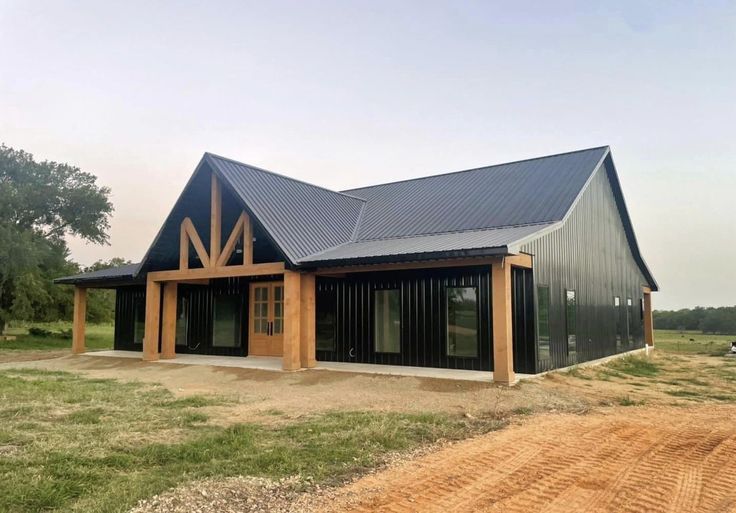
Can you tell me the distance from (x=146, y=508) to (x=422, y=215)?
1210 centimetres

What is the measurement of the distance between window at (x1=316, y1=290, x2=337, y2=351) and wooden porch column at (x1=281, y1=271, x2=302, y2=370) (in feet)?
6.18

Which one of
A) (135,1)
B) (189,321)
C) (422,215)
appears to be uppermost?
(135,1)

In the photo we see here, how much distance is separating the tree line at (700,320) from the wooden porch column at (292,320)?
36.3 meters

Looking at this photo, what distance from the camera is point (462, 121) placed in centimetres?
1761

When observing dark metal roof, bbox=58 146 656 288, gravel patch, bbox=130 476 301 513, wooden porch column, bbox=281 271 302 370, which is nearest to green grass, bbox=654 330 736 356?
dark metal roof, bbox=58 146 656 288

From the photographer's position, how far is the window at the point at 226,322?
15953 mm

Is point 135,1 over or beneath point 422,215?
over

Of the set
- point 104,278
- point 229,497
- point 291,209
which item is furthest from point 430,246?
point 104,278

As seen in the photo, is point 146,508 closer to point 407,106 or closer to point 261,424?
point 261,424

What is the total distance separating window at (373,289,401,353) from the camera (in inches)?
504

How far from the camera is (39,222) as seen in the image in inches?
1155

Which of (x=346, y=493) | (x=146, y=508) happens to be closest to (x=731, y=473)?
(x=346, y=493)

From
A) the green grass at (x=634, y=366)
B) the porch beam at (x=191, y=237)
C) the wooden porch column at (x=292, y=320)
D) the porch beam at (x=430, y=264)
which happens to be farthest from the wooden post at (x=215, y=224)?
the green grass at (x=634, y=366)

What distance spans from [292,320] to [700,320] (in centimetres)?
4047
